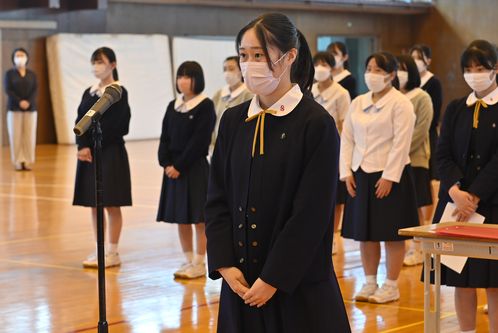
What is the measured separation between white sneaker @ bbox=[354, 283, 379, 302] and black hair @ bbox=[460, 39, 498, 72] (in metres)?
1.75

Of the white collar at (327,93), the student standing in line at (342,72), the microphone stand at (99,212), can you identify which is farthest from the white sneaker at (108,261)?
the student standing in line at (342,72)

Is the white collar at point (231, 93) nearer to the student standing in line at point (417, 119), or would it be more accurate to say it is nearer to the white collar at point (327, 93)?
the white collar at point (327, 93)

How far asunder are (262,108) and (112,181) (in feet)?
13.4

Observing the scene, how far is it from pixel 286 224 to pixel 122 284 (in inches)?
147

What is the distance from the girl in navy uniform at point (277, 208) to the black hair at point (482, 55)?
74.5 inches

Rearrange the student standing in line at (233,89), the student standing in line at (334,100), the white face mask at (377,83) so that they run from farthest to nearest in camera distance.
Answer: the student standing in line at (334,100) < the student standing in line at (233,89) < the white face mask at (377,83)

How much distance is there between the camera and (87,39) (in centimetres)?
1753

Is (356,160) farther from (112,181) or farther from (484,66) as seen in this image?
(112,181)

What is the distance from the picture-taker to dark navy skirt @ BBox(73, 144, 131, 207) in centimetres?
695

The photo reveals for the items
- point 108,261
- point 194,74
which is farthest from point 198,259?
point 194,74

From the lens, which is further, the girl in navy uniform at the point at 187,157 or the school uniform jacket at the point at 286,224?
the girl in navy uniform at the point at 187,157

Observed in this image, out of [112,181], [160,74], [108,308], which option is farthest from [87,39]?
[108,308]

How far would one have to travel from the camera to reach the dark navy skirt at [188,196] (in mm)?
6578

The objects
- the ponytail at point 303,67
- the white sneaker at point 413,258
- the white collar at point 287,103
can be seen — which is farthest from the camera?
the white sneaker at point 413,258
